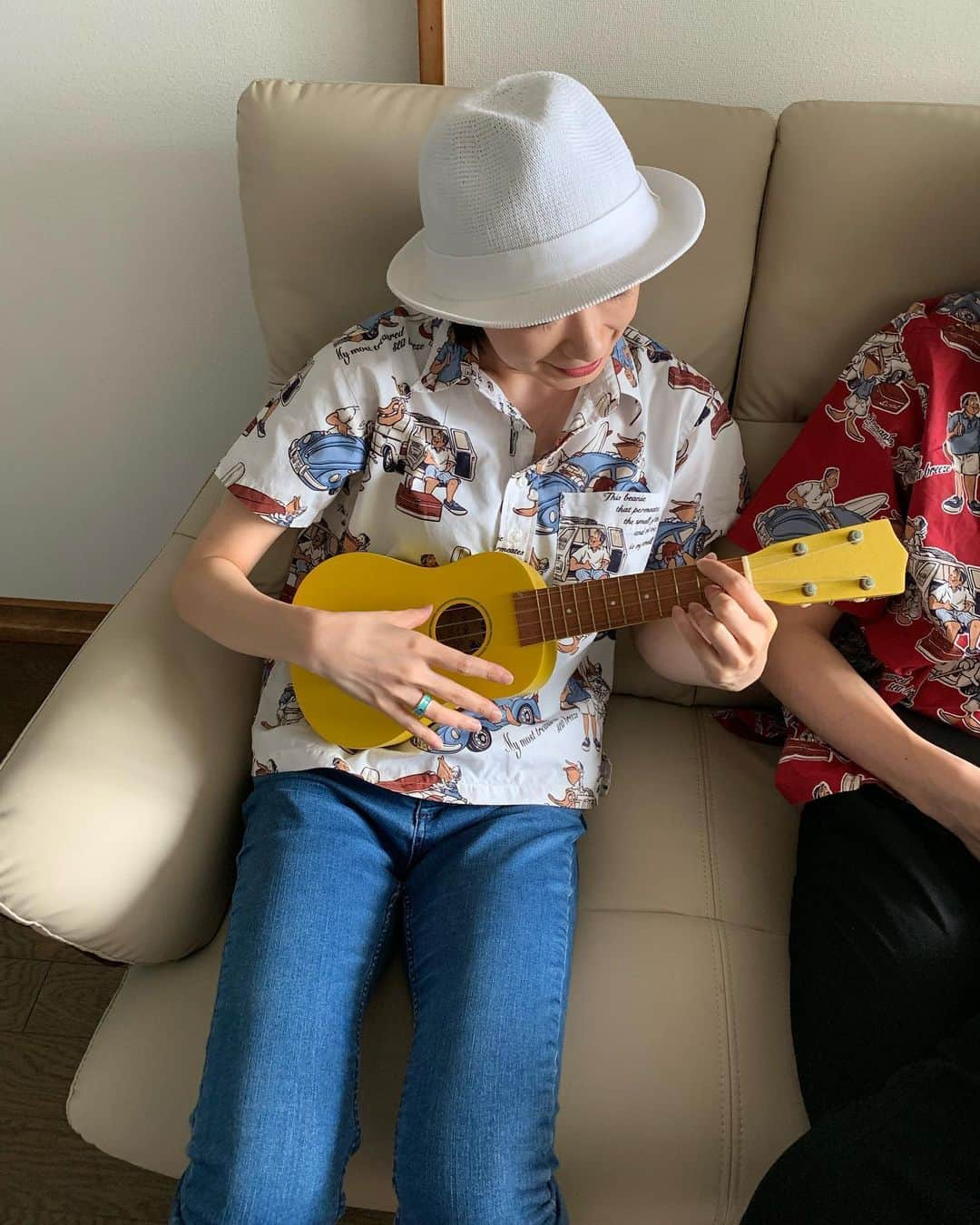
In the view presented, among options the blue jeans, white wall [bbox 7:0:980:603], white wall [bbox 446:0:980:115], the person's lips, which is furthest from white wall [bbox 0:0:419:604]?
the blue jeans

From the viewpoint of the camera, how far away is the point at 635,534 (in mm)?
1063

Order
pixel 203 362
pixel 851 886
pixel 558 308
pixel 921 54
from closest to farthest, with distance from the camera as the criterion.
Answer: pixel 558 308 < pixel 851 886 < pixel 921 54 < pixel 203 362

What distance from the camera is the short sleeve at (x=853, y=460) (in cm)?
100

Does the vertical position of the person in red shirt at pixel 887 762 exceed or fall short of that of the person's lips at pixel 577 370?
it falls short

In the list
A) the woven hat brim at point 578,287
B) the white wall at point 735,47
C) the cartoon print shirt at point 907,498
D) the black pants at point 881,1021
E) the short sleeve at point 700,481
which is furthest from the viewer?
the white wall at point 735,47

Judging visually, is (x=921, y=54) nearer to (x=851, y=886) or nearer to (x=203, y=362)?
(x=851, y=886)

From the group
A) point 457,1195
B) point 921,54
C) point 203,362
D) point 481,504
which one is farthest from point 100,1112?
point 921,54

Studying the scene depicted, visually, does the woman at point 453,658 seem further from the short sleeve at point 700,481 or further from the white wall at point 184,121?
the white wall at point 184,121

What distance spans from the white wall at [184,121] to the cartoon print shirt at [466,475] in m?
0.46

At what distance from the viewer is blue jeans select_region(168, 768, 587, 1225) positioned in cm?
83

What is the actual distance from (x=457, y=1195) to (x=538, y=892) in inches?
11.0

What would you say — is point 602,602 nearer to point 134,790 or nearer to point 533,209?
point 533,209

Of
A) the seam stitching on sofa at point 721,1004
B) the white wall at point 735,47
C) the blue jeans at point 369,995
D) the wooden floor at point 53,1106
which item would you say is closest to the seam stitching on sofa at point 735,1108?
the seam stitching on sofa at point 721,1004

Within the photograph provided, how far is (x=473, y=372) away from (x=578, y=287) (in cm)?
18
